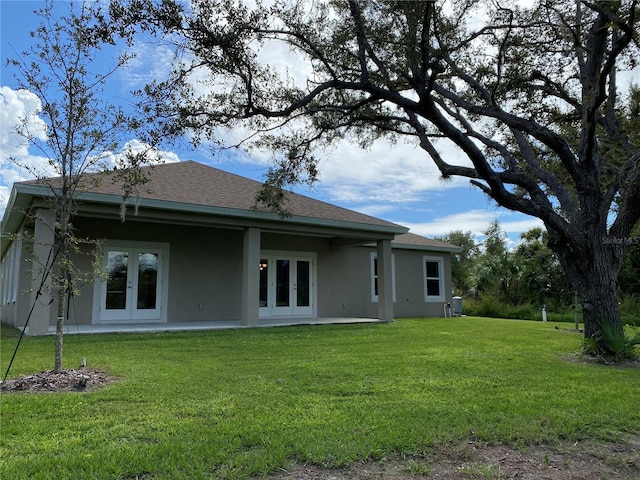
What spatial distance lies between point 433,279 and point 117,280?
1203 centimetres

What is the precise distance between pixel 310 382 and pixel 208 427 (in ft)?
6.27

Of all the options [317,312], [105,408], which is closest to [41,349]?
[105,408]

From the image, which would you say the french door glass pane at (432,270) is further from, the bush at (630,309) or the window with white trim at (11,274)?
the window with white trim at (11,274)

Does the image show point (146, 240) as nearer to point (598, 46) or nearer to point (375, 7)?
point (375, 7)

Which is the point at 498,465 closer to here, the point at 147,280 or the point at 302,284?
the point at 147,280

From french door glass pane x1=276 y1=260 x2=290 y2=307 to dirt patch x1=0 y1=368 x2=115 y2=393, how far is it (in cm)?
923

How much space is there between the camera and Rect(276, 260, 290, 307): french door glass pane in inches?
579

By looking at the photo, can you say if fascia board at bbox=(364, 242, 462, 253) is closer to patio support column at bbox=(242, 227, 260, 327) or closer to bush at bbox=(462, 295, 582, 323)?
bush at bbox=(462, 295, 582, 323)

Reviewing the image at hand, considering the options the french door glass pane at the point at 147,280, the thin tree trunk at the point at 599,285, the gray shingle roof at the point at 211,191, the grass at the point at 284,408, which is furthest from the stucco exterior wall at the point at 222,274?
the thin tree trunk at the point at 599,285

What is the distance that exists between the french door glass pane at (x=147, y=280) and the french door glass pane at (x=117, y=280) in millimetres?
354

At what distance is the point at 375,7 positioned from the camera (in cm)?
761

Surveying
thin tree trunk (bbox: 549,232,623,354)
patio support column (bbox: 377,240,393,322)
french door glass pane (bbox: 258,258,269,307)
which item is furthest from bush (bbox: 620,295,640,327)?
french door glass pane (bbox: 258,258,269,307)

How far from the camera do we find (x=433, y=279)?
18656mm

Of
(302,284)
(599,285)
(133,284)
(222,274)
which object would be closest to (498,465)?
(599,285)
